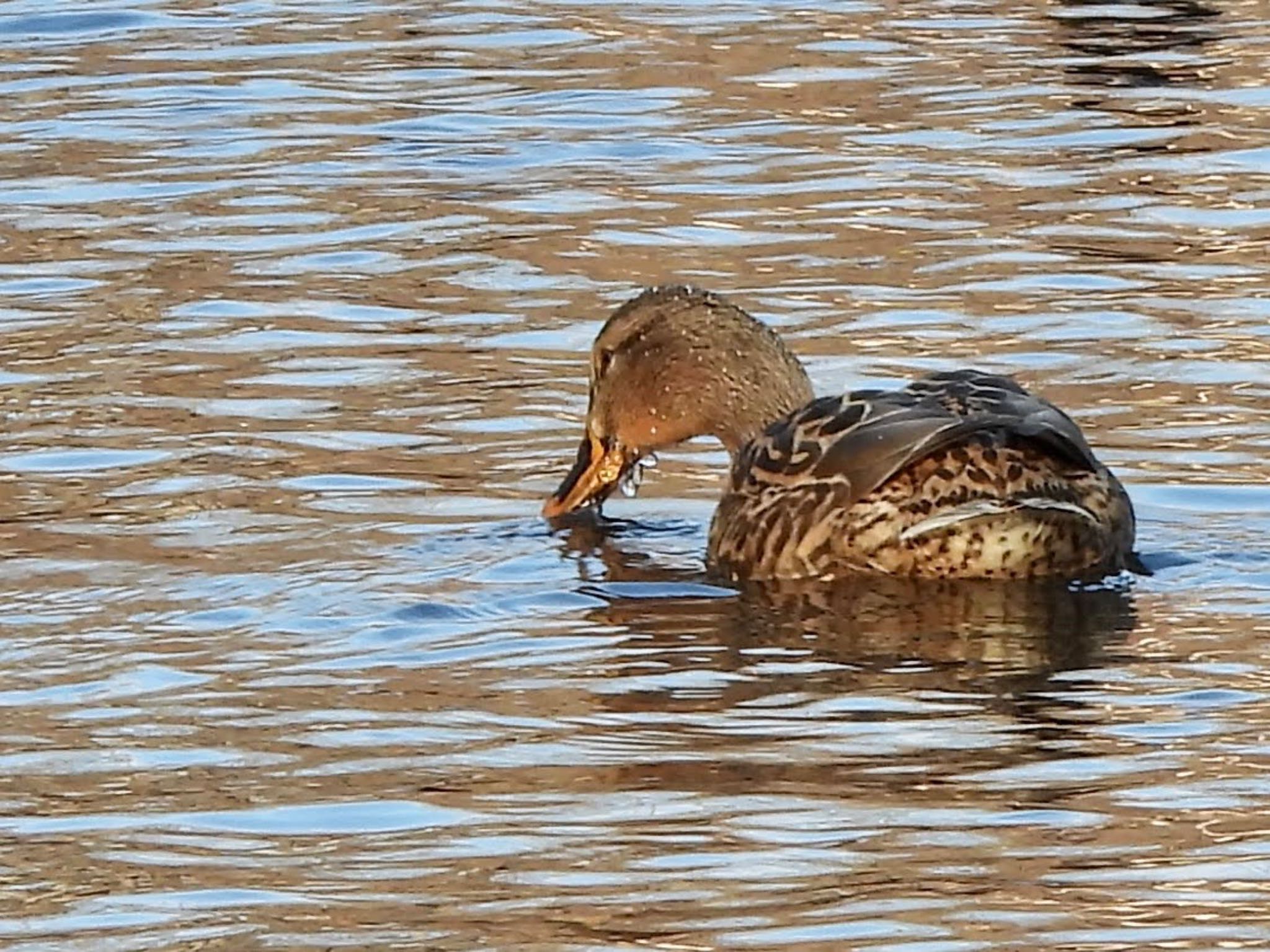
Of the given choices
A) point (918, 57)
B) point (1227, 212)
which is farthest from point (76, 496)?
point (918, 57)

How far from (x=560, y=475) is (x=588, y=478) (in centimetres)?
38

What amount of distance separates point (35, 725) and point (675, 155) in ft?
25.1

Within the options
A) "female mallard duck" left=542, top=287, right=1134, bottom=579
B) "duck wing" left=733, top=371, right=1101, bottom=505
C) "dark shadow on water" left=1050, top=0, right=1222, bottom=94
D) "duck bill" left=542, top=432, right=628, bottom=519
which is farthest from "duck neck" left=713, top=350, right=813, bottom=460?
"dark shadow on water" left=1050, top=0, right=1222, bottom=94

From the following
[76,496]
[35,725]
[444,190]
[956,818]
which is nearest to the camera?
[956,818]

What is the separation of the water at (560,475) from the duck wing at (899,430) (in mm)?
305

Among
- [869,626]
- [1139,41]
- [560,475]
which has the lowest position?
[560,475]

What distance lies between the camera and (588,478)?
9672 mm

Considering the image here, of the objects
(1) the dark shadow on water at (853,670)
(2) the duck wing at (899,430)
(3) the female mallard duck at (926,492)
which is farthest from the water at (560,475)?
(2) the duck wing at (899,430)

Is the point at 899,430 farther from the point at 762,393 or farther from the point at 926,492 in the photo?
the point at 762,393

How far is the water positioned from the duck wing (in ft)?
1.00

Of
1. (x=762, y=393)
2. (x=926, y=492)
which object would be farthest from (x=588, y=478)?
(x=926, y=492)

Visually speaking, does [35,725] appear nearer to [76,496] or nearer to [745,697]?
[745,697]

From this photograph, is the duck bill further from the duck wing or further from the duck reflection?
the duck wing

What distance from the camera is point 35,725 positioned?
7129mm
